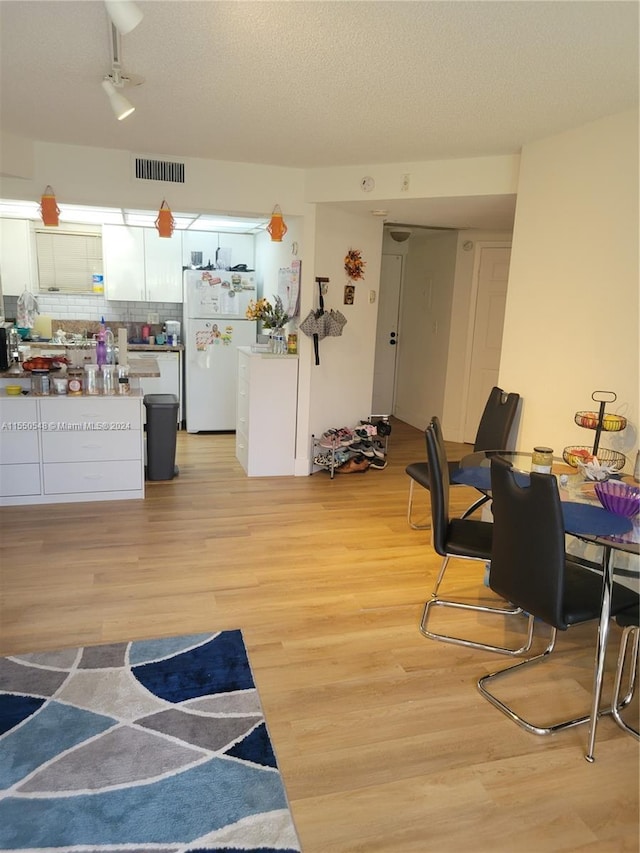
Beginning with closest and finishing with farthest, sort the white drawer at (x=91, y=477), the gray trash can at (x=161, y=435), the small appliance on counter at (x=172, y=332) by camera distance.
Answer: the white drawer at (x=91, y=477)
the gray trash can at (x=161, y=435)
the small appliance on counter at (x=172, y=332)

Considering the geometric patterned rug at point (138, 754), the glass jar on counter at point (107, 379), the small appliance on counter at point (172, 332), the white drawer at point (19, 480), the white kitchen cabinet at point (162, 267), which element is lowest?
the geometric patterned rug at point (138, 754)

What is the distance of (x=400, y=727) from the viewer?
2.16m

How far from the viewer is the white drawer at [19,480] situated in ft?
13.4

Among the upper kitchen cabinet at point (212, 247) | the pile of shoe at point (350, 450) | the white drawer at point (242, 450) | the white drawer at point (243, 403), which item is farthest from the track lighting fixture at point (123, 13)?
the upper kitchen cabinet at point (212, 247)

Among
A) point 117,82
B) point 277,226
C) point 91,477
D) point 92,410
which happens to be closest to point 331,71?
point 117,82

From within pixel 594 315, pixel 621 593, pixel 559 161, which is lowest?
pixel 621 593

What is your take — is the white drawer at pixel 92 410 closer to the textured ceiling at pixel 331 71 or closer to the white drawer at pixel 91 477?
the white drawer at pixel 91 477

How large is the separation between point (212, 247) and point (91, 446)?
9.86 feet

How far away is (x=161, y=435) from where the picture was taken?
470cm

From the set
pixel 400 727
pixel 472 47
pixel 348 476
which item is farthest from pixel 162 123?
pixel 400 727

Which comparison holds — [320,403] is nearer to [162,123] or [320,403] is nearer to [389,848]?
[162,123]

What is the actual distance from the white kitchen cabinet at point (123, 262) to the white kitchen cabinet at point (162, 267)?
6cm

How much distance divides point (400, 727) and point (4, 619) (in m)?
1.88

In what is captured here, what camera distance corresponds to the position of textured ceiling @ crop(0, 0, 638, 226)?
214cm
